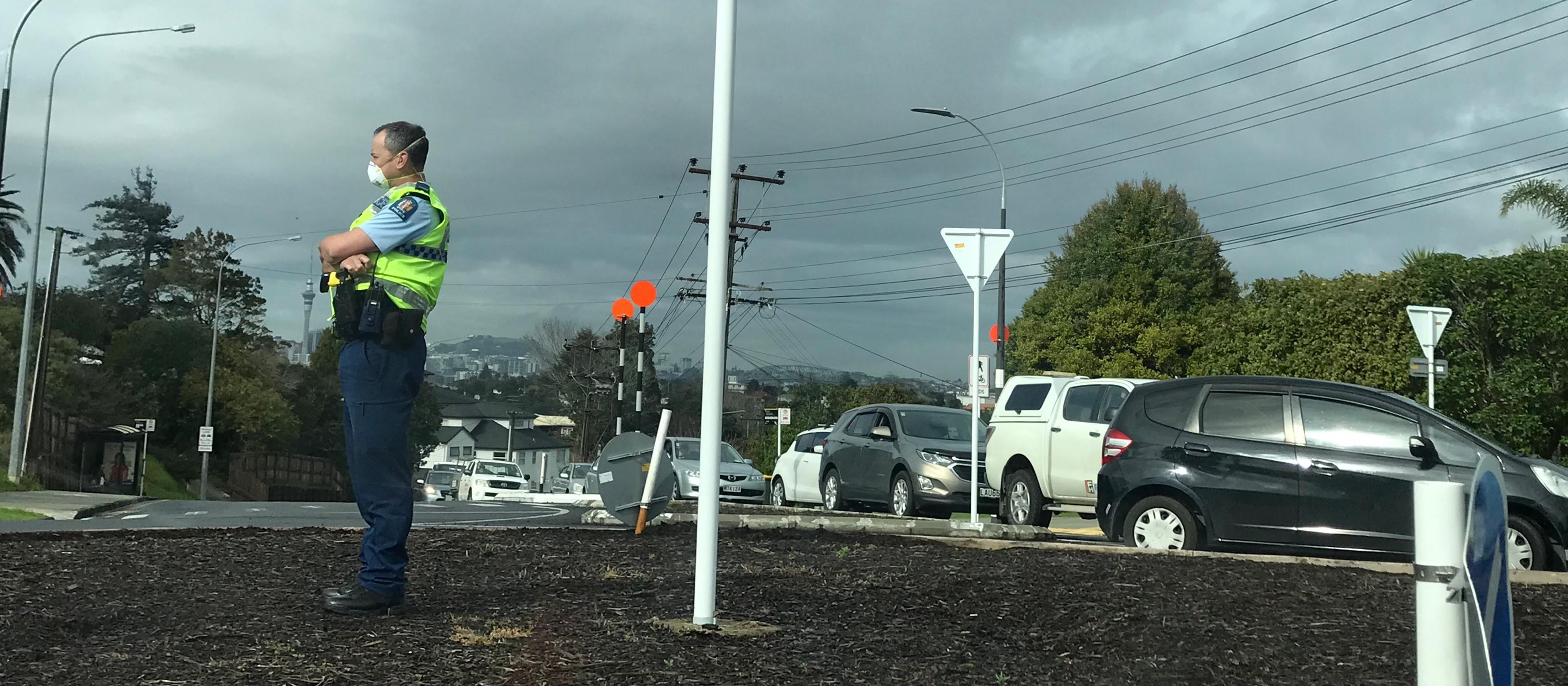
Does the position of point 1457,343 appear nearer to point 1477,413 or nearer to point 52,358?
point 1477,413

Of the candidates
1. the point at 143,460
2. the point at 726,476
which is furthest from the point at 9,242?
the point at 726,476

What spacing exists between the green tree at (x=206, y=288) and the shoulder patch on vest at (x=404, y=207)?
79.2 m

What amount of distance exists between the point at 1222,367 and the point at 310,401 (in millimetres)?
65970

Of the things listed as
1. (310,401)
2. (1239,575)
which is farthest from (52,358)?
(1239,575)

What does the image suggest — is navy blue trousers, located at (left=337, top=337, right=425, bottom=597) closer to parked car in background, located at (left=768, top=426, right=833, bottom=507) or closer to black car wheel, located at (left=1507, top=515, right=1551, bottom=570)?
black car wheel, located at (left=1507, top=515, right=1551, bottom=570)

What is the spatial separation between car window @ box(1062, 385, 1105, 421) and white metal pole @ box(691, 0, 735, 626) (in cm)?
1038

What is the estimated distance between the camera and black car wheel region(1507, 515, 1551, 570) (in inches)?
358

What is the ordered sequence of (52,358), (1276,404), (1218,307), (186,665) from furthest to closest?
1. (52,358)
2. (1218,307)
3. (1276,404)
4. (186,665)

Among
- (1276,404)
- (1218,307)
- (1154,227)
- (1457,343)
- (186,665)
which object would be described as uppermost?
(1154,227)

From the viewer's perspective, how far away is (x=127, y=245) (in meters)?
90.8

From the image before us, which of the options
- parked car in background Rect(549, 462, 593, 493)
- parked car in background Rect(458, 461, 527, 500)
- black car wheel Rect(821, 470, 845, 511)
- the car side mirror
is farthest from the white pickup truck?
parked car in background Rect(458, 461, 527, 500)

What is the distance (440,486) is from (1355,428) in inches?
1432

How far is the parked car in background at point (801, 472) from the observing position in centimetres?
2189

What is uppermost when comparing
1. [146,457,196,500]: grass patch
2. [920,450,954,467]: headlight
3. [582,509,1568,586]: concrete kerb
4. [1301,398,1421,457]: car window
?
[1301,398,1421,457]: car window
